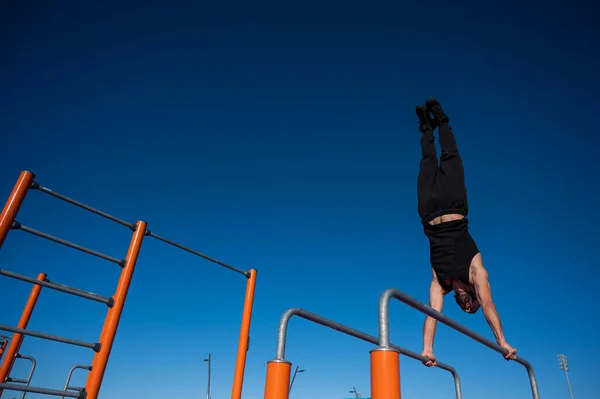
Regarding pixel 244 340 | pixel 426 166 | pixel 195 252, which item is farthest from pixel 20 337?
pixel 426 166

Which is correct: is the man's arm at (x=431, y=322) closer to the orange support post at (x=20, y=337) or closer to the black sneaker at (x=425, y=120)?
the black sneaker at (x=425, y=120)

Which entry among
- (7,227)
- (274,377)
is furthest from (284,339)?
(7,227)

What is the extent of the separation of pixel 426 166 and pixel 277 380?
137 inches

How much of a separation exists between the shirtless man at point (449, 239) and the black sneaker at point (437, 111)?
1 centimetres

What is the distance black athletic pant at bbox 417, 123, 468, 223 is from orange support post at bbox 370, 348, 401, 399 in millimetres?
2684

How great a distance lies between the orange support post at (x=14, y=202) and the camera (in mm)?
2688

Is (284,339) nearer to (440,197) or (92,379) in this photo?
(92,379)

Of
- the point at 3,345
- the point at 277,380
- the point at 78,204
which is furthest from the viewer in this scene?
the point at 3,345

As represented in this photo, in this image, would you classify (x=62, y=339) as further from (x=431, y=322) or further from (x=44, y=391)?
(x=431, y=322)

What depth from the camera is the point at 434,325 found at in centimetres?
360

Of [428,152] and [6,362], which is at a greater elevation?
[428,152]

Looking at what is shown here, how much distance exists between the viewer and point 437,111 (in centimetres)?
471

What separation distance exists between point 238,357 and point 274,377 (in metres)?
3.10

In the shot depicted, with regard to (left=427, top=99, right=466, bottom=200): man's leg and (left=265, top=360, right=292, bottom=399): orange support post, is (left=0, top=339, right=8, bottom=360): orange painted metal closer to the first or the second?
(left=265, top=360, right=292, bottom=399): orange support post
